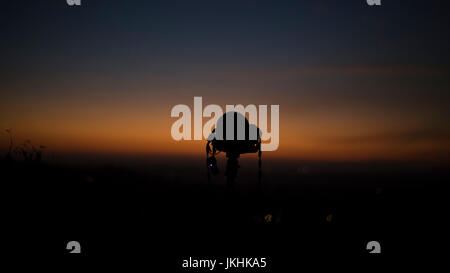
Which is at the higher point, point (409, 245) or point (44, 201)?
point (44, 201)

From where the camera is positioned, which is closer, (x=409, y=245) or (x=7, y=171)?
(x=409, y=245)

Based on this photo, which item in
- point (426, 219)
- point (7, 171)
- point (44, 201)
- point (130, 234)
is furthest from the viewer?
point (426, 219)

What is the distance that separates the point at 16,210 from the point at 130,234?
5407 millimetres

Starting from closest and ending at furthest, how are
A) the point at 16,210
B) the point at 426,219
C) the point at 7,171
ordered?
the point at 16,210 < the point at 7,171 < the point at 426,219

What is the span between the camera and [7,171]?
667 inches

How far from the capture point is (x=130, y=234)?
11336 millimetres

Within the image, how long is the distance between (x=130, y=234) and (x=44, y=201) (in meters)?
6.88
